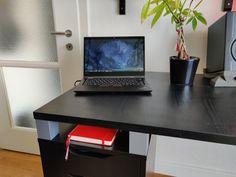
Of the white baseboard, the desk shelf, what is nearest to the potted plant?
the desk shelf

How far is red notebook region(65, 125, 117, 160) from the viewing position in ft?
2.18

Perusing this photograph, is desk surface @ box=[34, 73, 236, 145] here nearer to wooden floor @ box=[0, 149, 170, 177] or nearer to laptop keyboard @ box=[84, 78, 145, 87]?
laptop keyboard @ box=[84, 78, 145, 87]

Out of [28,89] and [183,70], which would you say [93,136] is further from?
[28,89]

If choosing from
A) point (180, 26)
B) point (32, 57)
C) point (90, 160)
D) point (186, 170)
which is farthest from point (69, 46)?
point (186, 170)

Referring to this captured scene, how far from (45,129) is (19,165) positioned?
1113 mm

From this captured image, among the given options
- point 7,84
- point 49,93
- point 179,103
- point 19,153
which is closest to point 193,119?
point 179,103

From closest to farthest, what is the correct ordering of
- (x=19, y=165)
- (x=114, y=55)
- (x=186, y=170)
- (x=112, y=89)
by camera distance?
1. (x=112, y=89)
2. (x=114, y=55)
3. (x=186, y=170)
4. (x=19, y=165)

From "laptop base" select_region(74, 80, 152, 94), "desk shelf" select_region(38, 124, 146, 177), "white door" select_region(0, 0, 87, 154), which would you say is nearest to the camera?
"desk shelf" select_region(38, 124, 146, 177)

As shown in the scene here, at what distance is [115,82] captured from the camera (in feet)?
3.01

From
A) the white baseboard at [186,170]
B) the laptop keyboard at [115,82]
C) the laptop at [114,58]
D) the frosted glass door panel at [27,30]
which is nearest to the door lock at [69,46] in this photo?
the frosted glass door panel at [27,30]

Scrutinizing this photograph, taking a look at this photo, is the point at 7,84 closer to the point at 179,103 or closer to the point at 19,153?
the point at 19,153

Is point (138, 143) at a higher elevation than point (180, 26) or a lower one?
lower

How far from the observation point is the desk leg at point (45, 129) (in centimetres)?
68

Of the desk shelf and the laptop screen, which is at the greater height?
the laptop screen
